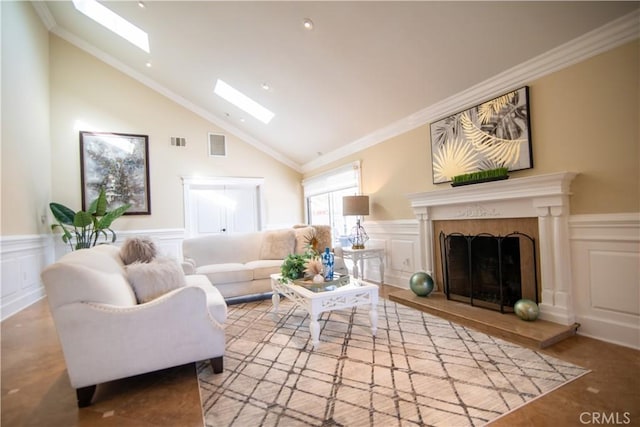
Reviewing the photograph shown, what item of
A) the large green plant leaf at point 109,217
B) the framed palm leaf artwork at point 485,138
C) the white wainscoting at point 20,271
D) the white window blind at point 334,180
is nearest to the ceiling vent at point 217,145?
the white window blind at point 334,180

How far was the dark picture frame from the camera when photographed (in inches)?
221

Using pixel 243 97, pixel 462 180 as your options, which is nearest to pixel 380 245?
pixel 462 180

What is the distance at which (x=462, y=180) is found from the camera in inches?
130

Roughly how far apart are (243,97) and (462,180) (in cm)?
413

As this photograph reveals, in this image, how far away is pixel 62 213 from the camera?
511cm

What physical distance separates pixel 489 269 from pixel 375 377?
6.40 feet

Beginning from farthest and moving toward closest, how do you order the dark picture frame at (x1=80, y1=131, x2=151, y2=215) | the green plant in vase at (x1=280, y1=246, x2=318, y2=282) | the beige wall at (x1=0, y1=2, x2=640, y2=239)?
the dark picture frame at (x1=80, y1=131, x2=151, y2=215) < the green plant in vase at (x1=280, y1=246, x2=318, y2=282) < the beige wall at (x1=0, y1=2, x2=640, y2=239)

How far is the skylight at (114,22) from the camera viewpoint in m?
4.68

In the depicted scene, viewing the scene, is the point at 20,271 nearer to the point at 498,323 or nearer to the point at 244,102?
the point at 244,102

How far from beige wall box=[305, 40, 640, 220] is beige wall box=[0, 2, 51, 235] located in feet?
19.5

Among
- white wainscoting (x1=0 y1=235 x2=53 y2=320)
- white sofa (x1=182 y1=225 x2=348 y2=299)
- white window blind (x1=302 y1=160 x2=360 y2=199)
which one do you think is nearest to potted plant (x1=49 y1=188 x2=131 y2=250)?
white wainscoting (x1=0 y1=235 x2=53 y2=320)

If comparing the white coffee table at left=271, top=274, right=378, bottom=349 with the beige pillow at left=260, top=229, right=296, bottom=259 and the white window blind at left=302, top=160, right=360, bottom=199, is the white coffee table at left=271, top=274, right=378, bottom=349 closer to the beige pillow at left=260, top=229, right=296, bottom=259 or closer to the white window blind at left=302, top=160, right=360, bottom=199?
the beige pillow at left=260, top=229, right=296, bottom=259

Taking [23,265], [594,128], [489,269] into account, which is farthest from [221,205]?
[594,128]

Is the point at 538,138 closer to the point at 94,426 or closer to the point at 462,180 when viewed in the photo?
the point at 462,180
